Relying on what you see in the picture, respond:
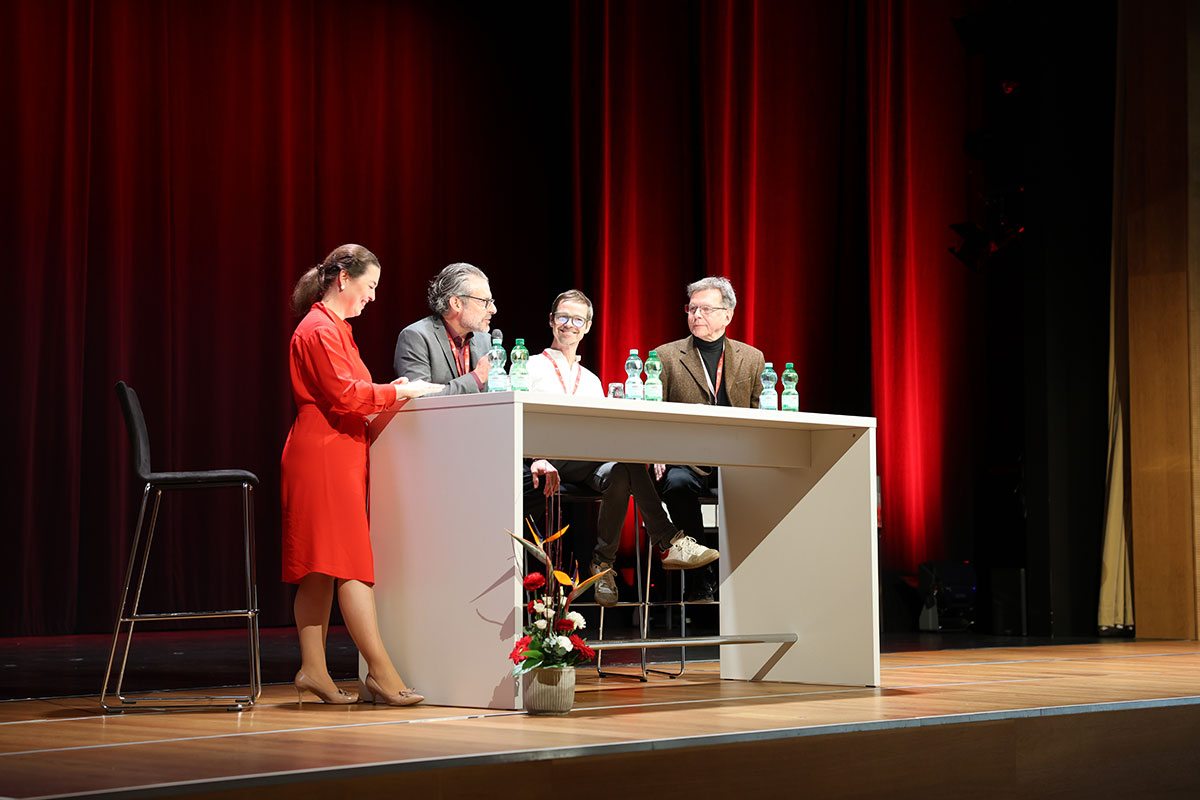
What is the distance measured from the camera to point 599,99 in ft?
26.1

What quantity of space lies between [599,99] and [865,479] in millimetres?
4406

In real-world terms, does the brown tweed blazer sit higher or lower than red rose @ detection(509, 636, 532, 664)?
higher

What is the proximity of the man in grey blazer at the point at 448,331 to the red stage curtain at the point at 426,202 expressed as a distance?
3050 millimetres

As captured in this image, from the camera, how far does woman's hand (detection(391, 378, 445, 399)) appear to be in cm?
356

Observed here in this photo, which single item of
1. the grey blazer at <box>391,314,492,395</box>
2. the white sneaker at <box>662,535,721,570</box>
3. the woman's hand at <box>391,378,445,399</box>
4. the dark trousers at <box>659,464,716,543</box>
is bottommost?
the white sneaker at <box>662,535,721,570</box>

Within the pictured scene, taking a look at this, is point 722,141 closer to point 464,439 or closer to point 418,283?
point 418,283

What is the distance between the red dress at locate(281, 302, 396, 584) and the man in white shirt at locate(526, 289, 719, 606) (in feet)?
2.84

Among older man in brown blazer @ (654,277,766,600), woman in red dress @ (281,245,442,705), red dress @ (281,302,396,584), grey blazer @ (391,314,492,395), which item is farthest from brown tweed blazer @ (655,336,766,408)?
red dress @ (281,302,396,584)

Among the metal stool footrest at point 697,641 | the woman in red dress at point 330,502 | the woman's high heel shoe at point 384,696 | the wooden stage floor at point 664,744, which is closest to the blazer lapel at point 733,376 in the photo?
the metal stool footrest at point 697,641

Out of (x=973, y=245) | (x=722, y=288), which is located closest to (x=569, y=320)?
(x=722, y=288)

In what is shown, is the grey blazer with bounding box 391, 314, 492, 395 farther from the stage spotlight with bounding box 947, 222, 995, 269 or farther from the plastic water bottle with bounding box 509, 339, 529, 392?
the stage spotlight with bounding box 947, 222, 995, 269

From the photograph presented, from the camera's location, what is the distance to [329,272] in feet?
12.1

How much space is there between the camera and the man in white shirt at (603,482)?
4254 mm

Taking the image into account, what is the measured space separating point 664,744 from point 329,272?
1.68 metres
